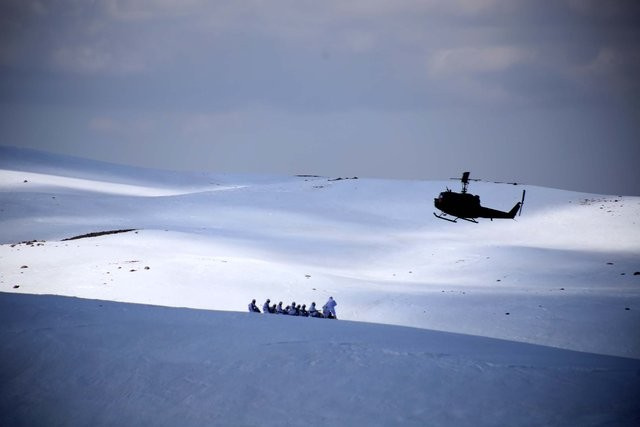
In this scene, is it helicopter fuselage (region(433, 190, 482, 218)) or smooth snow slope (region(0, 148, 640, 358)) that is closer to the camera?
smooth snow slope (region(0, 148, 640, 358))

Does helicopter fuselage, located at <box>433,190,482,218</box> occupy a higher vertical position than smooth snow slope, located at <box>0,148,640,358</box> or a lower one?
higher

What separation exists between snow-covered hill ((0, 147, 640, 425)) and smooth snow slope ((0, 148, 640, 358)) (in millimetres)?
102

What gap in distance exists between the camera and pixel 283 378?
34.5ft

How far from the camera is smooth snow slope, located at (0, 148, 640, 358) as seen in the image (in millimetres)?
20766

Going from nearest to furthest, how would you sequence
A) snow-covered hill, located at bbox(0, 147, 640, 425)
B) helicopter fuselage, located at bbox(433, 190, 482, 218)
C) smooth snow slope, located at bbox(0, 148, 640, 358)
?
1. snow-covered hill, located at bbox(0, 147, 640, 425)
2. smooth snow slope, located at bbox(0, 148, 640, 358)
3. helicopter fuselage, located at bbox(433, 190, 482, 218)

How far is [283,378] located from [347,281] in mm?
15111

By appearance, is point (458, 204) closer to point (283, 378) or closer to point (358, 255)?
point (358, 255)

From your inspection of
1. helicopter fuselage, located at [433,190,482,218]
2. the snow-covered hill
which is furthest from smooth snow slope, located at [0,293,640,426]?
helicopter fuselage, located at [433,190,482,218]

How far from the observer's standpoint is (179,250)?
93.2ft

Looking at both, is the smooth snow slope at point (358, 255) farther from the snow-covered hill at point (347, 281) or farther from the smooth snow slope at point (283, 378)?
the smooth snow slope at point (283, 378)

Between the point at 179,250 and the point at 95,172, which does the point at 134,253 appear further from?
the point at 95,172

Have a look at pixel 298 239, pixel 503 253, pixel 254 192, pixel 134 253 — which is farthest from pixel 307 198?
pixel 134 253

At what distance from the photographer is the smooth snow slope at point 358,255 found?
68.1 feet

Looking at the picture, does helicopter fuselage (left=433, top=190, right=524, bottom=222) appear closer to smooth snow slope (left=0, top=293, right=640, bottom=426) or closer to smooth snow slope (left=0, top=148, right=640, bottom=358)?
smooth snow slope (left=0, top=148, right=640, bottom=358)
